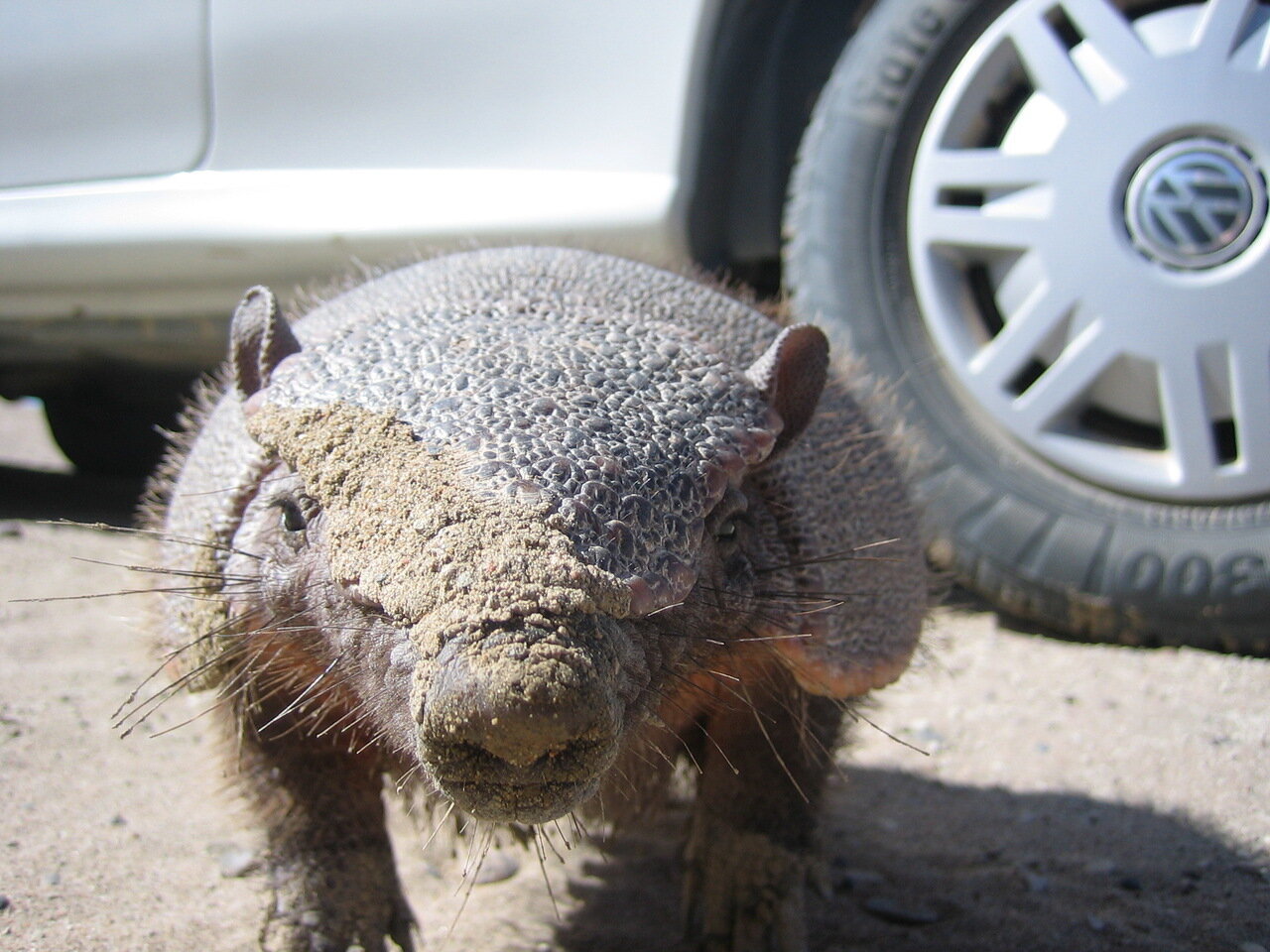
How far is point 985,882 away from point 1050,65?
2040mm

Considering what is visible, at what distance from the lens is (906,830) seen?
2795 millimetres

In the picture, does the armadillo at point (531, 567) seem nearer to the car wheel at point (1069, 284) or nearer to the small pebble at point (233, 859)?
the small pebble at point (233, 859)

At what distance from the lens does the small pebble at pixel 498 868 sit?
259 centimetres

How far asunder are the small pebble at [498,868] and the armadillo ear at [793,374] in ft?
4.26

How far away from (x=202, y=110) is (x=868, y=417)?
2.51 m

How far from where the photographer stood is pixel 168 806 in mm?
2748

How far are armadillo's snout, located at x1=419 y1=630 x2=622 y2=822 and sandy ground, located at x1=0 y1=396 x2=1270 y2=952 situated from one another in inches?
41.9

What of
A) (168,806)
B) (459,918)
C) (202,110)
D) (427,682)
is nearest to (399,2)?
(202,110)

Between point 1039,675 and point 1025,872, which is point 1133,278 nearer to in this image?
point 1039,675

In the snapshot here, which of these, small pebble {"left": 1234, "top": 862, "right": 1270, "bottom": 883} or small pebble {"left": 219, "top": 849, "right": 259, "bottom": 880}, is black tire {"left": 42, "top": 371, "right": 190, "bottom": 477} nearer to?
small pebble {"left": 219, "top": 849, "right": 259, "bottom": 880}

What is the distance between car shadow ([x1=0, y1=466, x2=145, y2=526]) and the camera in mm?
5336

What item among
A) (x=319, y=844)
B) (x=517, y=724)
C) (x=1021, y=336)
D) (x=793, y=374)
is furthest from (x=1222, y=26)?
(x=319, y=844)

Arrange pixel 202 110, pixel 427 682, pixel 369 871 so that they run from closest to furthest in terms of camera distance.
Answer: pixel 427 682, pixel 369 871, pixel 202 110

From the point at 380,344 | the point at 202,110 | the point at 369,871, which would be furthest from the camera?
the point at 202,110
